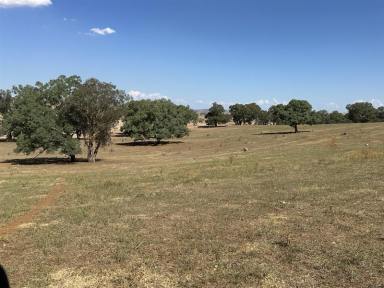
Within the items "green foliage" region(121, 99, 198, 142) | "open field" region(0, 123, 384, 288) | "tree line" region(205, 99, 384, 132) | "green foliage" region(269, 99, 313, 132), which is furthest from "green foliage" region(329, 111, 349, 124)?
"open field" region(0, 123, 384, 288)

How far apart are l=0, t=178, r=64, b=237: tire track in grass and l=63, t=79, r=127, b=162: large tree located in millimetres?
21575

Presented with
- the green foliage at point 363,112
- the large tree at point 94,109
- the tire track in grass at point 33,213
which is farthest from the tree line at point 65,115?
the green foliage at point 363,112

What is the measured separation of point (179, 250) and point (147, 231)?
2.32 meters

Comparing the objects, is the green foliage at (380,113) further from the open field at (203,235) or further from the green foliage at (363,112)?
the open field at (203,235)

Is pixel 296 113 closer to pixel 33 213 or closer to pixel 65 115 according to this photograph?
pixel 65 115

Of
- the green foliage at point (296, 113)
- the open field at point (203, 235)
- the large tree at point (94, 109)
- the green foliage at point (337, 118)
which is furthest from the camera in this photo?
the green foliage at point (337, 118)

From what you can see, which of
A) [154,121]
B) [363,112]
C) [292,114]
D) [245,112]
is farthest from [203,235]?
[245,112]

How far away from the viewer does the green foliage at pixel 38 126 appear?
4725 cm

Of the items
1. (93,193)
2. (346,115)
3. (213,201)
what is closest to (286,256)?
(213,201)

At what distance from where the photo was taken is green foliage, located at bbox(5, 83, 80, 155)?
4725 centimetres

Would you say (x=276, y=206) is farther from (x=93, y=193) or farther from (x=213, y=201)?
(x=93, y=193)

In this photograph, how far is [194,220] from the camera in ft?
48.6

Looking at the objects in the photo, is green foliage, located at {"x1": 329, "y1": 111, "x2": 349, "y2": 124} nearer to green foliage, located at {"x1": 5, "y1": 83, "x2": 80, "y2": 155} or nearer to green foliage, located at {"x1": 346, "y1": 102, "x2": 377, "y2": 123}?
green foliage, located at {"x1": 346, "y1": 102, "x2": 377, "y2": 123}

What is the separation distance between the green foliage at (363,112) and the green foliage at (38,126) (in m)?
122
